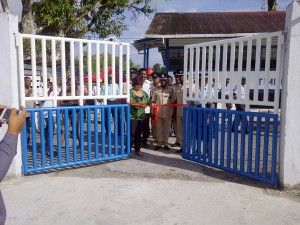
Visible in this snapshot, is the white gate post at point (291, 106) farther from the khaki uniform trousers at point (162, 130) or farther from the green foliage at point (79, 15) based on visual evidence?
the green foliage at point (79, 15)

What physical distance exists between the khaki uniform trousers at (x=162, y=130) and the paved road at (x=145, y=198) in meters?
1.39

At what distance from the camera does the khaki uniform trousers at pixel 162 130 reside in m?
6.43

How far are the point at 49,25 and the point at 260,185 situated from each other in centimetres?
902

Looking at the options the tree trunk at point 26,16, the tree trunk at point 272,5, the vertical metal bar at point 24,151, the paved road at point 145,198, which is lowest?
the paved road at point 145,198

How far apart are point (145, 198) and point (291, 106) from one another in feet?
7.19

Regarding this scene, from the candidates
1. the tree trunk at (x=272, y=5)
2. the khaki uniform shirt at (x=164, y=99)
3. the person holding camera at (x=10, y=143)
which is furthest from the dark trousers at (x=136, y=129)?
the tree trunk at (x=272, y=5)

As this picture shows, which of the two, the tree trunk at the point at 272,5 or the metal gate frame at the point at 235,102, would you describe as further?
the tree trunk at the point at 272,5

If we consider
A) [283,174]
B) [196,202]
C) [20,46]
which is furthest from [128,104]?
[283,174]

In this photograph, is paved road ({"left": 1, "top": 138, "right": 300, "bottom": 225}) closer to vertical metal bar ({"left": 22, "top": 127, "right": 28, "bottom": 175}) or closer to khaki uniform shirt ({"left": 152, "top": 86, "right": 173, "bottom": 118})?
vertical metal bar ({"left": 22, "top": 127, "right": 28, "bottom": 175})

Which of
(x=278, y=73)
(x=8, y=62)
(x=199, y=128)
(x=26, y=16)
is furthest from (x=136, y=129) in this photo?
(x=26, y=16)

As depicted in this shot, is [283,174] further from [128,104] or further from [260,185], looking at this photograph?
[128,104]

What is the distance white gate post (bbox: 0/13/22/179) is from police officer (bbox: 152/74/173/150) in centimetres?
287

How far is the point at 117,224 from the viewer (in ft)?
10.6

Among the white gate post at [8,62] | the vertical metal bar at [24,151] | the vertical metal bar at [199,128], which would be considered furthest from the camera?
the vertical metal bar at [199,128]
